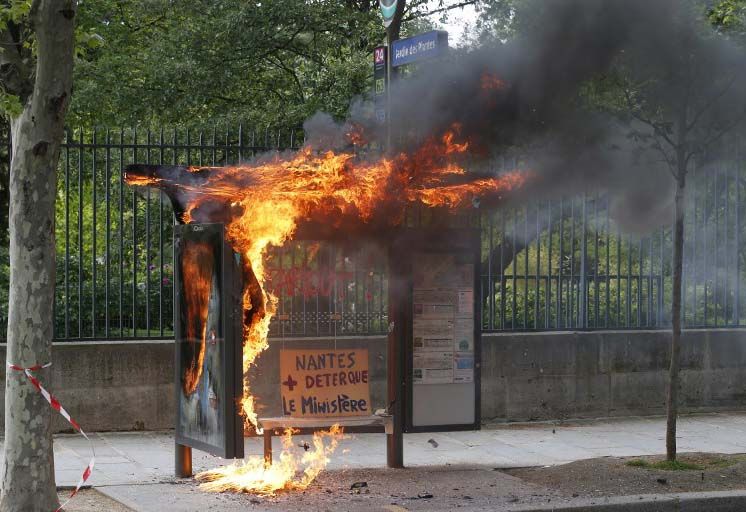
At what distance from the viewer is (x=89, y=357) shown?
980 cm

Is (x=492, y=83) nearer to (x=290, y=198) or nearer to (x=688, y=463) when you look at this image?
(x=290, y=198)

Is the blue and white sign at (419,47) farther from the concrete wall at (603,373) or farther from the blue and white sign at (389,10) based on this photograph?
the concrete wall at (603,373)

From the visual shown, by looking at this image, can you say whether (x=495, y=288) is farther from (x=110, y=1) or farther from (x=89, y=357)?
(x=110, y=1)

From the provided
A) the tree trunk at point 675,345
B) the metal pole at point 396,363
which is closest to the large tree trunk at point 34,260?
the metal pole at point 396,363

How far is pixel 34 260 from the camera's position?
21.0 ft

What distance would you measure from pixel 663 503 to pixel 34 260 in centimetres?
441

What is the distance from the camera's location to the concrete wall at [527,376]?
9812 millimetres

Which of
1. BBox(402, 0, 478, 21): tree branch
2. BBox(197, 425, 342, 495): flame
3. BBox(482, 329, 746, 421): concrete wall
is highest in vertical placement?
BBox(402, 0, 478, 21): tree branch

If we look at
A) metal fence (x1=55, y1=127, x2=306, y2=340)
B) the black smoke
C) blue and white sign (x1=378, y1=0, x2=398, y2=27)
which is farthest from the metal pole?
metal fence (x1=55, y1=127, x2=306, y2=340)

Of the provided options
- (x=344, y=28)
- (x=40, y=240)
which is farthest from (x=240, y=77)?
(x=40, y=240)

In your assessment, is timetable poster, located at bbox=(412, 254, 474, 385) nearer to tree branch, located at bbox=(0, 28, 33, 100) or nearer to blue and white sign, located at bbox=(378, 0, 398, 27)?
blue and white sign, located at bbox=(378, 0, 398, 27)

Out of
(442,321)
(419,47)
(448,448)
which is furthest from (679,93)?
(448,448)

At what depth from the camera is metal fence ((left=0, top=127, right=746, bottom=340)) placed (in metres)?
9.95

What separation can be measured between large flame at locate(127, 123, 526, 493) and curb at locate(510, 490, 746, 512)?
192 centimetres
